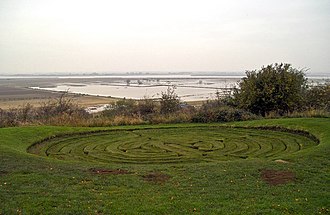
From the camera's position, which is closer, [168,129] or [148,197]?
[148,197]

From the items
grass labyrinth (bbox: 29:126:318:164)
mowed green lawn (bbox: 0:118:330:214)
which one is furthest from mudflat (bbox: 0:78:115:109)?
mowed green lawn (bbox: 0:118:330:214)

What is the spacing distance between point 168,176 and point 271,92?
57.8 feet

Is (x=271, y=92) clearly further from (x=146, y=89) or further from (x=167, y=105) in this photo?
(x=146, y=89)

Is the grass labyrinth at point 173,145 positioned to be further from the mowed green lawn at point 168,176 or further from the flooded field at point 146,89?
the flooded field at point 146,89

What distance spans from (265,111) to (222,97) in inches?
223

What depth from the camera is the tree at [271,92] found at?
26594mm

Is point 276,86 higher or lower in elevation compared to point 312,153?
higher

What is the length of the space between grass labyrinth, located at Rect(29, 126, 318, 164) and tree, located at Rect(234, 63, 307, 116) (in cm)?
693

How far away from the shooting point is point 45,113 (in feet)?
93.4

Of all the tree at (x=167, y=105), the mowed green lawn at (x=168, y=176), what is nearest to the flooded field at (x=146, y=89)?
Result: the tree at (x=167, y=105)

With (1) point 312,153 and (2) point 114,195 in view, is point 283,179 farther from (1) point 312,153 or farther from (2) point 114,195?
(2) point 114,195

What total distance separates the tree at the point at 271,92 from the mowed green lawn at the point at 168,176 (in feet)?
26.8

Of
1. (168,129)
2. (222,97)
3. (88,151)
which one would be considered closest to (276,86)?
(222,97)

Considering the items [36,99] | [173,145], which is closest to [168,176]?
[173,145]
